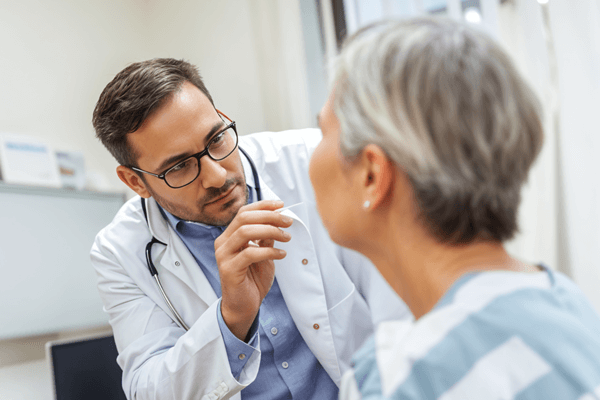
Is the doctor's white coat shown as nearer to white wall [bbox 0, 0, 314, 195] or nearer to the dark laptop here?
the dark laptop

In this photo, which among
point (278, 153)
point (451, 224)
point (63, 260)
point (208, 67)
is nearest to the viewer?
point (451, 224)

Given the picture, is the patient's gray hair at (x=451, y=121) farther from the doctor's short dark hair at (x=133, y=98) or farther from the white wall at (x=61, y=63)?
the white wall at (x=61, y=63)

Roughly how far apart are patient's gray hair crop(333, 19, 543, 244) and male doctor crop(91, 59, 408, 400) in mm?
525

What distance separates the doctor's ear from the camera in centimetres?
150

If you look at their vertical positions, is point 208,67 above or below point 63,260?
above

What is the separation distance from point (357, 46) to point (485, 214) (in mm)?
289

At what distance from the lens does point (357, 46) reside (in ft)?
2.29

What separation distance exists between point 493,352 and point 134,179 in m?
1.27

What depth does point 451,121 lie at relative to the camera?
1.88 feet

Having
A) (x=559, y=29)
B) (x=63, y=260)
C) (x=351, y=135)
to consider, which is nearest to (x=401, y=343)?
(x=351, y=135)

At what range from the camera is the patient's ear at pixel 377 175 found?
2.10 feet

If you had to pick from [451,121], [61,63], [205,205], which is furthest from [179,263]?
[61,63]

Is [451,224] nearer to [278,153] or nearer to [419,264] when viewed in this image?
[419,264]

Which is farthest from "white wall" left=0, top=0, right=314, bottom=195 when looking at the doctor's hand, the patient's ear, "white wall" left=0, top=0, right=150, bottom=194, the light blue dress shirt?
the patient's ear
